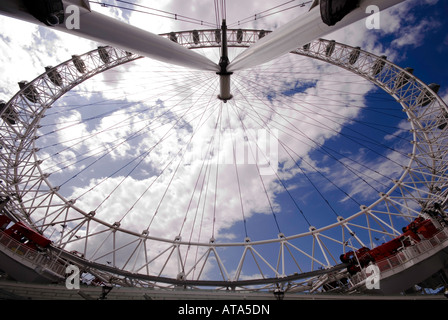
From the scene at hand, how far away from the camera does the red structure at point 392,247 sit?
2075 cm

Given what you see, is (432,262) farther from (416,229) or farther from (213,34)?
(213,34)

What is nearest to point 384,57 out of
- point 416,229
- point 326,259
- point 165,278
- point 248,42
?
point 248,42

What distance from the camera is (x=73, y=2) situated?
962 centimetres

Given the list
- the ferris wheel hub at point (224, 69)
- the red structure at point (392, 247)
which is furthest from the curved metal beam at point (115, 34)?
the red structure at point (392, 247)

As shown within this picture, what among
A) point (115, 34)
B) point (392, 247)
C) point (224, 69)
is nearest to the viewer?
point (115, 34)

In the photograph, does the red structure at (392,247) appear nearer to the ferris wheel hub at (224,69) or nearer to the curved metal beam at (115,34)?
the ferris wheel hub at (224,69)

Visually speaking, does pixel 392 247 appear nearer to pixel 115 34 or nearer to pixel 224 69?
pixel 224 69

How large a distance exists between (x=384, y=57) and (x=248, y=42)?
16.8 m

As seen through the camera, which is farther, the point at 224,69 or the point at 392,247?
the point at 392,247

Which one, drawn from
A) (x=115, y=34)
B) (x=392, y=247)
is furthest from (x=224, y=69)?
(x=392, y=247)

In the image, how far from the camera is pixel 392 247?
2173cm

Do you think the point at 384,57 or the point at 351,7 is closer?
the point at 351,7

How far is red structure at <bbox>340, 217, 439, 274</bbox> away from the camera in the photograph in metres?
20.8

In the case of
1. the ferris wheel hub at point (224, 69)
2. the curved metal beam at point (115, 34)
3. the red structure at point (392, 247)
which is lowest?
the red structure at point (392, 247)
